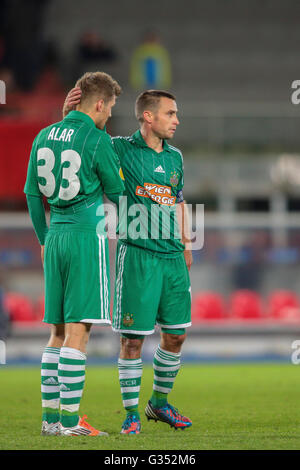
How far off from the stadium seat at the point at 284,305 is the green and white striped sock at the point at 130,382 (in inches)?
276

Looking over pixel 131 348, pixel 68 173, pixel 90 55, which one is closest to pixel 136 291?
pixel 131 348

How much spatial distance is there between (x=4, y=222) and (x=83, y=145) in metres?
7.40

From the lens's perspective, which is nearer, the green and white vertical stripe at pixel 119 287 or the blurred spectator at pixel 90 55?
the green and white vertical stripe at pixel 119 287

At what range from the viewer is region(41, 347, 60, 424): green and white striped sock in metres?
4.66

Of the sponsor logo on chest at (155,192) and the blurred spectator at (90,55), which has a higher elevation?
the blurred spectator at (90,55)

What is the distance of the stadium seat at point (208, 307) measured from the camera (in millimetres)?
11742

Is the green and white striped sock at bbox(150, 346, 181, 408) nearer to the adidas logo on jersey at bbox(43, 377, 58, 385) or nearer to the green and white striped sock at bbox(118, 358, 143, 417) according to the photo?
the green and white striped sock at bbox(118, 358, 143, 417)

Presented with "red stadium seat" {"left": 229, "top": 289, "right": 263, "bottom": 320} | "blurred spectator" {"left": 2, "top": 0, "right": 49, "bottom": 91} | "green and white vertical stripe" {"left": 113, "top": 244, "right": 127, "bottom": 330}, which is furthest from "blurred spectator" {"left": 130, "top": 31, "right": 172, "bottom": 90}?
"green and white vertical stripe" {"left": 113, "top": 244, "right": 127, "bottom": 330}

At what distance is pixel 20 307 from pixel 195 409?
231 inches

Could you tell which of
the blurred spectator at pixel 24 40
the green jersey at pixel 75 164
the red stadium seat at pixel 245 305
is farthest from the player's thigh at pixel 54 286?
the blurred spectator at pixel 24 40

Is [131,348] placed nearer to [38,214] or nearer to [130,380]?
[130,380]

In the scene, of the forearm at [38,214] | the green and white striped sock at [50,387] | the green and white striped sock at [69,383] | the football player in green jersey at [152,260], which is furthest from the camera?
the football player in green jersey at [152,260]

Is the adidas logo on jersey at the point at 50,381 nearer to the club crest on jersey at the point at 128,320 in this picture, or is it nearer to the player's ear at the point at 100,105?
the club crest on jersey at the point at 128,320
